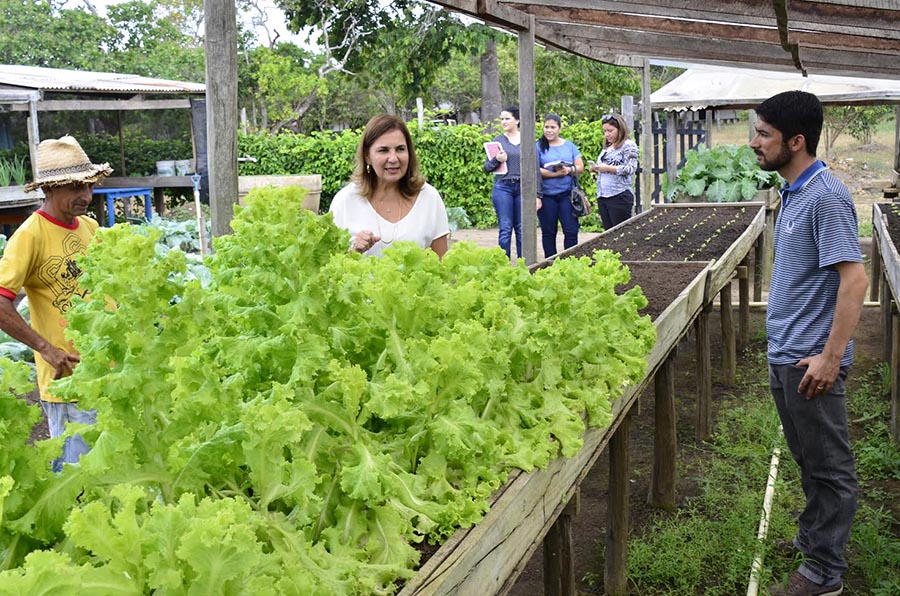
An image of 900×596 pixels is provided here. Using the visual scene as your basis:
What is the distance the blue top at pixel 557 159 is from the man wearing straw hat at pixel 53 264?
24.5 ft

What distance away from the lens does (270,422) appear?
1764 millimetres

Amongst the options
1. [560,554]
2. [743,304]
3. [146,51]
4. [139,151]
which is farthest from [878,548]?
[146,51]

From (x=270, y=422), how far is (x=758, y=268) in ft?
31.9

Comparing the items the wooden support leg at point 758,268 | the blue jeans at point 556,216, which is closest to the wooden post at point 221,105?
the blue jeans at point 556,216

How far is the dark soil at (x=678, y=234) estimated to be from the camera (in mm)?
7582

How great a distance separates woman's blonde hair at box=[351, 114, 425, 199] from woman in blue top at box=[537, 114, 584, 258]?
6433 mm

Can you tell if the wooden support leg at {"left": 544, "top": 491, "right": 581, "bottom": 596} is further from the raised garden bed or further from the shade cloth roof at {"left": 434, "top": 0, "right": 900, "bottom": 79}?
the shade cloth roof at {"left": 434, "top": 0, "right": 900, "bottom": 79}

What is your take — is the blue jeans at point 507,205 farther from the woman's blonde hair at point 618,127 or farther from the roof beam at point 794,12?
the roof beam at point 794,12

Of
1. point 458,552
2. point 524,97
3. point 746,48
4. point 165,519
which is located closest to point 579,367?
point 458,552

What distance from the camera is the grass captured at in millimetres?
4426

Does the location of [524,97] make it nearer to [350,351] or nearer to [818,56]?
[818,56]

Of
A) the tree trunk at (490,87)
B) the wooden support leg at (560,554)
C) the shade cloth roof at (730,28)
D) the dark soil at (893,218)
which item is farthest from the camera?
the tree trunk at (490,87)

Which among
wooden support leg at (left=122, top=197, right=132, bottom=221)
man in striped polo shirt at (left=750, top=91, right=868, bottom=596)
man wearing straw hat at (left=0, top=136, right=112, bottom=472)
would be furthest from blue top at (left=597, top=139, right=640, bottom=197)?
wooden support leg at (left=122, top=197, right=132, bottom=221)

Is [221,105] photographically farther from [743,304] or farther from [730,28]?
[743,304]
